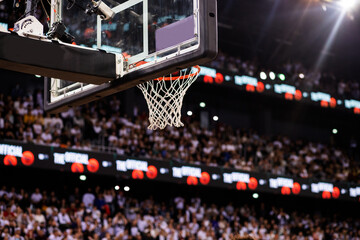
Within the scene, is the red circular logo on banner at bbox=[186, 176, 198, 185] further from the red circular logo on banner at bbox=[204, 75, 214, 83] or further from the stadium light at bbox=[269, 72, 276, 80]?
the stadium light at bbox=[269, 72, 276, 80]

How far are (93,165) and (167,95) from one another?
8.71m

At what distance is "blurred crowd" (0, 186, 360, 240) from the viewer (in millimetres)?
13828

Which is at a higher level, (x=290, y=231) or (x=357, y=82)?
(x=357, y=82)

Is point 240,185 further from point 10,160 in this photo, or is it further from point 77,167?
point 10,160

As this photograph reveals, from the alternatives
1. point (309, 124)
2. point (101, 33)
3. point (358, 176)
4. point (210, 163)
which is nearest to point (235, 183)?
point (210, 163)

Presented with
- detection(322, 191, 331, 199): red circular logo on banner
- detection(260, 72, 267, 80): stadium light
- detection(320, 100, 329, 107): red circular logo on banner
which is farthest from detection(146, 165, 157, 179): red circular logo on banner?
detection(320, 100, 329, 107): red circular logo on banner

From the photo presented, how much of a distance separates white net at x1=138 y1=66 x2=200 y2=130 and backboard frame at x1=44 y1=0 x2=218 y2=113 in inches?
40.6

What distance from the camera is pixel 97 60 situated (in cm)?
579

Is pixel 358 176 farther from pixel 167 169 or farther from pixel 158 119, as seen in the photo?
pixel 158 119

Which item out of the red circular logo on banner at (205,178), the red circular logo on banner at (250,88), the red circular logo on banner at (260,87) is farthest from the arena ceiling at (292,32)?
the red circular logo on banner at (205,178)

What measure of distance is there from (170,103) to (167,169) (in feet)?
32.1

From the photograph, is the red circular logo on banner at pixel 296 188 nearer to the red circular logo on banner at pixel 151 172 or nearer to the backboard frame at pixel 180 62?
the red circular logo on banner at pixel 151 172

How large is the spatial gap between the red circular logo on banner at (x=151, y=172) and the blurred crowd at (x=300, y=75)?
4.21 metres

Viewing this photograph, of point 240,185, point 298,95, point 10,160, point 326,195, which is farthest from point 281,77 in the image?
point 10,160
